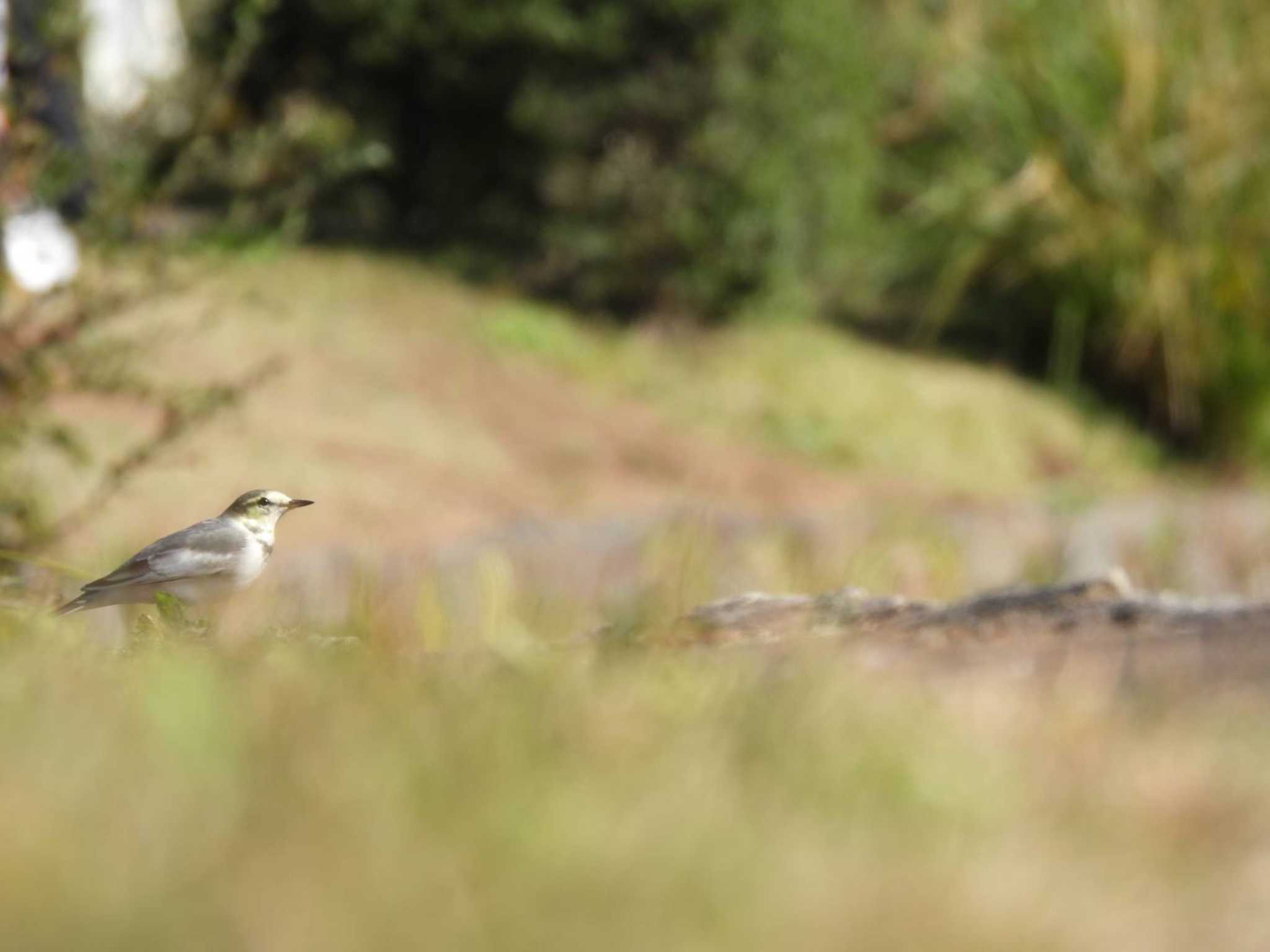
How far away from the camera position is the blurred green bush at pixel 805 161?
533 inches

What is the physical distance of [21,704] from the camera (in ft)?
5.32

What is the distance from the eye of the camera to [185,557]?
7.84 feet

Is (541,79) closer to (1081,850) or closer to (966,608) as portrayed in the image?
(966,608)

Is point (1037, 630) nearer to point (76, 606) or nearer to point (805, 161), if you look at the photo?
point (76, 606)

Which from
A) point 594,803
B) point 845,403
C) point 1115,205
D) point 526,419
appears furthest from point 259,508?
point 1115,205

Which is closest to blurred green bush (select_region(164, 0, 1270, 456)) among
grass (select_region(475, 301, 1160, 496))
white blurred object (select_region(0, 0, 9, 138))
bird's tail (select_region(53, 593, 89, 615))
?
grass (select_region(475, 301, 1160, 496))

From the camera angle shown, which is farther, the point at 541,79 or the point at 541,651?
the point at 541,79

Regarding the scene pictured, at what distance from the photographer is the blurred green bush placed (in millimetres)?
13531

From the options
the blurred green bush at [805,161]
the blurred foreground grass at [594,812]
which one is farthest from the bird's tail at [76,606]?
the blurred green bush at [805,161]

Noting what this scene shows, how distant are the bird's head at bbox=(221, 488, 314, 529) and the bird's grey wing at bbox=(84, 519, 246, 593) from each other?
3 cm

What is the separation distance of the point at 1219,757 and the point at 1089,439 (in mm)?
13287

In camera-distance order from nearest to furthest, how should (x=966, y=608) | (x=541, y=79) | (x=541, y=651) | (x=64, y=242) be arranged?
(x=541, y=651) < (x=966, y=608) < (x=64, y=242) < (x=541, y=79)

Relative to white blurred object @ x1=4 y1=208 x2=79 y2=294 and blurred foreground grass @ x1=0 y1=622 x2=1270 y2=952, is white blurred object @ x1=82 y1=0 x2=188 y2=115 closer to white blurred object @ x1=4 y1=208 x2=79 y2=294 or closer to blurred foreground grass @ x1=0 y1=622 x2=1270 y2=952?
white blurred object @ x1=4 y1=208 x2=79 y2=294

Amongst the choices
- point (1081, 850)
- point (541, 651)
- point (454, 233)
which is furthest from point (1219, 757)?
point (454, 233)
